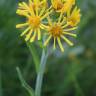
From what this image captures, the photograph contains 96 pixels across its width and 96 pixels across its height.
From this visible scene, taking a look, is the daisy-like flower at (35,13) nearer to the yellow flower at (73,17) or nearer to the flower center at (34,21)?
the flower center at (34,21)

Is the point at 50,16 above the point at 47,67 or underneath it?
above

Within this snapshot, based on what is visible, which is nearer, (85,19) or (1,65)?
(1,65)

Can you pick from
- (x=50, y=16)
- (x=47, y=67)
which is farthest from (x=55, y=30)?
(x=47, y=67)

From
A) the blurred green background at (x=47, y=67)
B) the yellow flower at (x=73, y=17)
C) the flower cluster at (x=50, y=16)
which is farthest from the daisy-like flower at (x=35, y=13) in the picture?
the blurred green background at (x=47, y=67)

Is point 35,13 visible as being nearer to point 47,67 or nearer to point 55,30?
point 55,30

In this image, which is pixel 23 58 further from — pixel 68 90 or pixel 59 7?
pixel 59 7

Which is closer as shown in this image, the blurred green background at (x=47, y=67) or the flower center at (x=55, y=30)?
the flower center at (x=55, y=30)

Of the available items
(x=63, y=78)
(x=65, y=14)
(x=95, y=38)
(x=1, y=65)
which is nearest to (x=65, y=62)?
(x=63, y=78)
